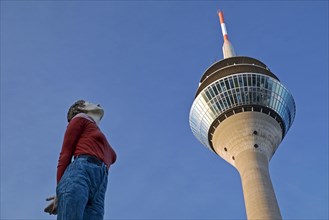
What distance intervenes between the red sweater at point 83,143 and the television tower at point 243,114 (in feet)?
121

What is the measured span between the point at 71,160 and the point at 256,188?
121ft

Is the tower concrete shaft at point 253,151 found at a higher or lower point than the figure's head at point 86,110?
higher

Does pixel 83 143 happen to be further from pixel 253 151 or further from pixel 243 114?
pixel 243 114

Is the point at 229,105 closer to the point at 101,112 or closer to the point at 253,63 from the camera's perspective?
the point at 253,63

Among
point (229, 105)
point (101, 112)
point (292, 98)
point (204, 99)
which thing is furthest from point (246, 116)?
point (101, 112)

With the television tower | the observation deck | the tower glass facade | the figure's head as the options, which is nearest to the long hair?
the figure's head

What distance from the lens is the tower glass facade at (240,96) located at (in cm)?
4962

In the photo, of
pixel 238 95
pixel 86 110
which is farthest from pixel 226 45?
pixel 86 110

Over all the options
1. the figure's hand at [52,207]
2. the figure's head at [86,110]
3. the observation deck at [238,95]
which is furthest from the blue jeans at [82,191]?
the observation deck at [238,95]

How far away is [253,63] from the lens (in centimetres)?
5231

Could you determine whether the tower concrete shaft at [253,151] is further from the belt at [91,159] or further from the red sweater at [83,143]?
the belt at [91,159]

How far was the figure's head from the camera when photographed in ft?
15.9

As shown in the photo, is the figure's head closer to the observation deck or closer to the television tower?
the television tower

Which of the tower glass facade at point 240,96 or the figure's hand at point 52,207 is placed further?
the tower glass facade at point 240,96
